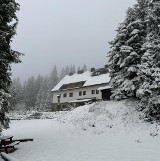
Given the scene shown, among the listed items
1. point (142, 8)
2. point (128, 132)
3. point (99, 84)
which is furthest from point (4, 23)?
point (99, 84)

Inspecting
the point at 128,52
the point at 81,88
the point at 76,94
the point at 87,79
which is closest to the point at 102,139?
the point at 128,52

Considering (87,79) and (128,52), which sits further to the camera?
(87,79)

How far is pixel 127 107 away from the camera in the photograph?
24453 mm

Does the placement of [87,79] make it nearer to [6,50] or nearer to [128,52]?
[128,52]

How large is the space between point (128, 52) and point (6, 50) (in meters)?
13.7

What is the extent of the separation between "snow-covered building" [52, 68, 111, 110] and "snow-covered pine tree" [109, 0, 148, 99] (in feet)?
93.0

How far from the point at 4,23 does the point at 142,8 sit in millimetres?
16948

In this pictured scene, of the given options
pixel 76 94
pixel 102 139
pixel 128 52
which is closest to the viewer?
pixel 102 139

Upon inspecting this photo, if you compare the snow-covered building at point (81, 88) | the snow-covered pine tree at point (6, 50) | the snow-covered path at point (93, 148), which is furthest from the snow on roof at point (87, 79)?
the snow-covered pine tree at point (6, 50)

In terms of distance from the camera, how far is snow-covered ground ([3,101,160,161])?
12680 millimetres

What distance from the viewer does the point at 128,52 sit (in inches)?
1013

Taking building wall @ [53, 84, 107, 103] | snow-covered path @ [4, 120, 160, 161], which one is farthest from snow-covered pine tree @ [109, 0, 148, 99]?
building wall @ [53, 84, 107, 103]

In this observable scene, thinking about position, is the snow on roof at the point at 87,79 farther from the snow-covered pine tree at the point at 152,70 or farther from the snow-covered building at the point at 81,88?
the snow-covered pine tree at the point at 152,70

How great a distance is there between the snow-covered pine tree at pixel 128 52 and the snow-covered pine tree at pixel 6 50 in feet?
40.3
